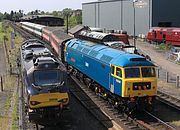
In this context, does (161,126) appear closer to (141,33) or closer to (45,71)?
(45,71)

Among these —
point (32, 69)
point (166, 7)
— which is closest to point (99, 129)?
point (32, 69)

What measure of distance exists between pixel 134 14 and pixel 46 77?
4825 centimetres

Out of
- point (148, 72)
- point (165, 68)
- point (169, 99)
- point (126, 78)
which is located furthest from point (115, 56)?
point (165, 68)

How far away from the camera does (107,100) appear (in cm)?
2077

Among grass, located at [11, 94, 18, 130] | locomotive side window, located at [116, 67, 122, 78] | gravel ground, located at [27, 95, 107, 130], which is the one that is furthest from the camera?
locomotive side window, located at [116, 67, 122, 78]

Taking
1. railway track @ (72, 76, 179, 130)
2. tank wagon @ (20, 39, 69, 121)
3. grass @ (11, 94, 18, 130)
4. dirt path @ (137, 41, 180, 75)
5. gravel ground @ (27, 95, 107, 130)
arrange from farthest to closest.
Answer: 1. dirt path @ (137, 41, 180, 75)
2. railway track @ (72, 76, 179, 130)
3. gravel ground @ (27, 95, 107, 130)
4. grass @ (11, 94, 18, 130)
5. tank wagon @ (20, 39, 69, 121)

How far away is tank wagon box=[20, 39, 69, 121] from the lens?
1535 centimetres

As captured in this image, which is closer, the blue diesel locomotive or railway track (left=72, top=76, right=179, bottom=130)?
railway track (left=72, top=76, right=179, bottom=130)

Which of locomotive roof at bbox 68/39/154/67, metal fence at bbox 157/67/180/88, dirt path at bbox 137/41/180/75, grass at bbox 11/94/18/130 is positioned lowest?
grass at bbox 11/94/18/130

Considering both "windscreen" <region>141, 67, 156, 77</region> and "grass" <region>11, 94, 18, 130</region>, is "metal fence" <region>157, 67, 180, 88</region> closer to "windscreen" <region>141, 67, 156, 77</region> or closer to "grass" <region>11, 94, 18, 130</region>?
"windscreen" <region>141, 67, 156, 77</region>

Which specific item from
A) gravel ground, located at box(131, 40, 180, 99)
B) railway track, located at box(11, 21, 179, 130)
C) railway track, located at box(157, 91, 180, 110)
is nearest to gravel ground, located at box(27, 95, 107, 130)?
railway track, located at box(11, 21, 179, 130)

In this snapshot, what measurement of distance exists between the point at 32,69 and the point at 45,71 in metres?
0.63

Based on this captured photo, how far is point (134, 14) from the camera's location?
61906mm

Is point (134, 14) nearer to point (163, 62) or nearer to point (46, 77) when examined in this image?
point (163, 62)
